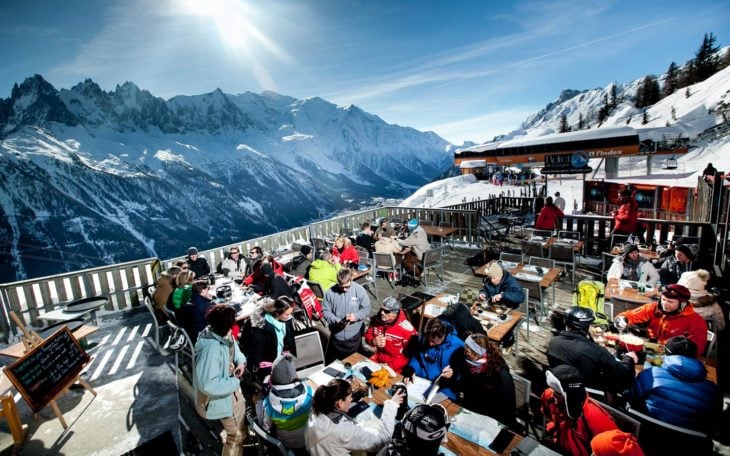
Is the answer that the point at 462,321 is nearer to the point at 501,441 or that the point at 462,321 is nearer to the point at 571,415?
the point at 571,415

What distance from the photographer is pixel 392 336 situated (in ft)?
13.7

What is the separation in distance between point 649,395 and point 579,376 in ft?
1.89

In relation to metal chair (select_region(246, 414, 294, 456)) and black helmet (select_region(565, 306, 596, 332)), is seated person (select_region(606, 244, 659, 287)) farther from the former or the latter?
metal chair (select_region(246, 414, 294, 456))

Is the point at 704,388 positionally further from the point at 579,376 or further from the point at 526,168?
the point at 526,168

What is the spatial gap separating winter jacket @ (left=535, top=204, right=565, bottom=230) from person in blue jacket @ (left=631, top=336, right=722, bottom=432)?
789 cm

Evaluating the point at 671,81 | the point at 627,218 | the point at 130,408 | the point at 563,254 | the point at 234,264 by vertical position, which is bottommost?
the point at 130,408

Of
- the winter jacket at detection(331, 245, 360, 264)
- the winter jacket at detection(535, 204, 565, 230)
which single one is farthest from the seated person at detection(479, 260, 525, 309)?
the winter jacket at detection(535, 204, 565, 230)

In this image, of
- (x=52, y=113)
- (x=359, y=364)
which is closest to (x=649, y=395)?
(x=359, y=364)

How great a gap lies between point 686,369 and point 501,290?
8.55 ft

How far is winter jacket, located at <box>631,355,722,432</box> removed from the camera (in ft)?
8.63

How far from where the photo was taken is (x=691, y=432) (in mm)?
2422

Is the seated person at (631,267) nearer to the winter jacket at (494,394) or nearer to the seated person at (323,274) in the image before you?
the winter jacket at (494,394)

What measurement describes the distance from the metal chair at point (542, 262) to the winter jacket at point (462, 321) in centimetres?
316

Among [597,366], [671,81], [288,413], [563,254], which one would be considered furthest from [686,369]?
[671,81]
